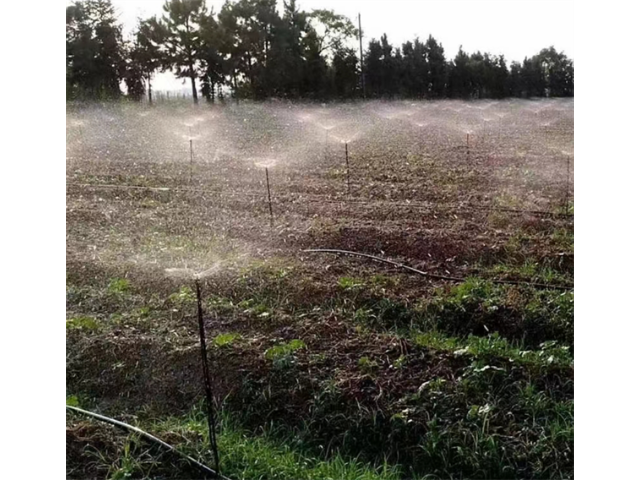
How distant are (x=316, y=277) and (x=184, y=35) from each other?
2.10 feet

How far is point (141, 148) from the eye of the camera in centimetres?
153

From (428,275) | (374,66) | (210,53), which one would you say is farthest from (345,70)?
(428,275)

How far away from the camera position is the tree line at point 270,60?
53.4 inches

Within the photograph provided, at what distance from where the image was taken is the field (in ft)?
4.33

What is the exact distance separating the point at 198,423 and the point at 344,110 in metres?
0.79

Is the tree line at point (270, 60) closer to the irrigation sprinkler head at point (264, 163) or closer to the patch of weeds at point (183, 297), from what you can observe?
the irrigation sprinkler head at point (264, 163)

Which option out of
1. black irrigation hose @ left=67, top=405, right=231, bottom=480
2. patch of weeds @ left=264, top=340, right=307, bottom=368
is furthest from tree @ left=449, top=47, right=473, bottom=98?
black irrigation hose @ left=67, top=405, right=231, bottom=480

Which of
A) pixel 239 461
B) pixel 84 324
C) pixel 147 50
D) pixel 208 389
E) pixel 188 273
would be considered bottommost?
pixel 239 461

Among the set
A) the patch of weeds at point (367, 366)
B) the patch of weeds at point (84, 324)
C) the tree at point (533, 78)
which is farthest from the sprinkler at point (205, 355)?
the tree at point (533, 78)

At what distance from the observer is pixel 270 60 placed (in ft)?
4.49

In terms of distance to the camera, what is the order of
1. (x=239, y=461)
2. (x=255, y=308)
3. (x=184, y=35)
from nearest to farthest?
(x=239, y=461) < (x=184, y=35) < (x=255, y=308)

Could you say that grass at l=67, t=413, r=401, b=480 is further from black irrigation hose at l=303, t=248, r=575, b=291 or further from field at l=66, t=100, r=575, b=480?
black irrigation hose at l=303, t=248, r=575, b=291

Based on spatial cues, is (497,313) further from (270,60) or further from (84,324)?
(84,324)
